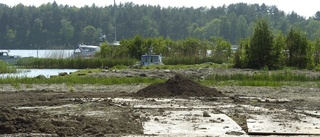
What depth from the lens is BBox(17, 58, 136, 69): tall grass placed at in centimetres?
4403

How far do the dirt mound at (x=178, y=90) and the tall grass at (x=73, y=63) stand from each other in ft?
85.0

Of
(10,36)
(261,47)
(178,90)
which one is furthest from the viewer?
(10,36)

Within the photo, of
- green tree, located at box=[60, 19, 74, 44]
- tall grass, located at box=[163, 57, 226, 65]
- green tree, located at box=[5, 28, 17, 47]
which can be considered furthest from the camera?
green tree, located at box=[60, 19, 74, 44]

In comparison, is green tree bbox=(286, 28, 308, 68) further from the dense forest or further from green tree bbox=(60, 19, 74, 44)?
green tree bbox=(60, 19, 74, 44)

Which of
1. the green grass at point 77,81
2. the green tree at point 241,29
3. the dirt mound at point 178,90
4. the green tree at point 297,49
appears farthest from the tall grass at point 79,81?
the green tree at point 241,29

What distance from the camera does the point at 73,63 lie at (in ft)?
153

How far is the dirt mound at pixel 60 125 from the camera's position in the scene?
1003 cm

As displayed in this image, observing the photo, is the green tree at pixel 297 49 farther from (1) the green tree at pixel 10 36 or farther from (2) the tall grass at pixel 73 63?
(1) the green tree at pixel 10 36

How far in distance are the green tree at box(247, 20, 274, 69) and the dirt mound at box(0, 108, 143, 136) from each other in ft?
80.8

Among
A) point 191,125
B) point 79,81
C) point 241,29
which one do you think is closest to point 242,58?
point 79,81

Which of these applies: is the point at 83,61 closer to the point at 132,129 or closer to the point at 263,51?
the point at 263,51

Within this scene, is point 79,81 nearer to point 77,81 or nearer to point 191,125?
point 77,81

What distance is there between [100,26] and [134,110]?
11612 centimetres

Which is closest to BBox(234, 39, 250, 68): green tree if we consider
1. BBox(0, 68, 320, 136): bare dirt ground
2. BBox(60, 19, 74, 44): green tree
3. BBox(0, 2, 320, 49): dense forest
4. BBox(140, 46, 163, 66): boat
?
BBox(140, 46, 163, 66): boat
